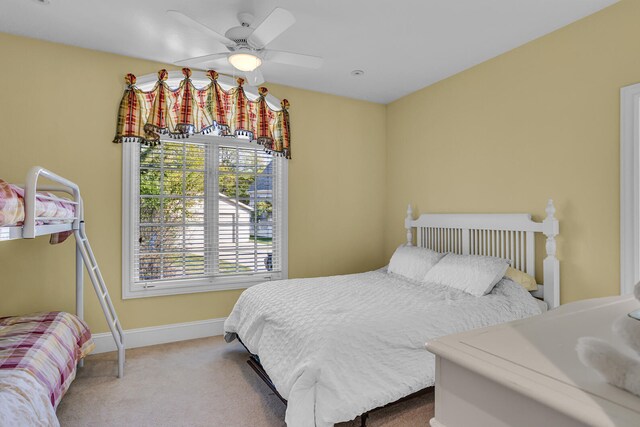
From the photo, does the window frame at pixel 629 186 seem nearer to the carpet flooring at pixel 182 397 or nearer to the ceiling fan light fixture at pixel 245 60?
the carpet flooring at pixel 182 397

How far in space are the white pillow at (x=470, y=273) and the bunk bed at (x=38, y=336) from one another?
264 cm

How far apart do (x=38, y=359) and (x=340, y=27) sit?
2897 mm

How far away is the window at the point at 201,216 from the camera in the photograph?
11.1 feet

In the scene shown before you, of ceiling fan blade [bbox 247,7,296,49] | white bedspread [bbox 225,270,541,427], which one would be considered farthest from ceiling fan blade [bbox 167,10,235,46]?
white bedspread [bbox 225,270,541,427]

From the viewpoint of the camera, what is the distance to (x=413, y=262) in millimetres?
3410

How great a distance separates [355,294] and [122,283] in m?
2.17

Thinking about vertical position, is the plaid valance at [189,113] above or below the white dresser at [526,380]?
above

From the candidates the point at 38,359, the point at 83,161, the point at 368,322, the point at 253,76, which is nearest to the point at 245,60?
the point at 253,76

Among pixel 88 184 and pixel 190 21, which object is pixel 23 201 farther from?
pixel 88 184

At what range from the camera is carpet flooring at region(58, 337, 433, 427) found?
2.16 meters

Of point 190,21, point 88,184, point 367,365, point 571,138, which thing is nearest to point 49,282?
point 88,184

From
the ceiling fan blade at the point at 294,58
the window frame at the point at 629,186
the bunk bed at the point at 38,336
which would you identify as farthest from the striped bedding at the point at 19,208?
the window frame at the point at 629,186

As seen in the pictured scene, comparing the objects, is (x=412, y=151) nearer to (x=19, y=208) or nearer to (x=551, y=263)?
(x=551, y=263)

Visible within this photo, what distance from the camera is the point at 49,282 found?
2986mm
